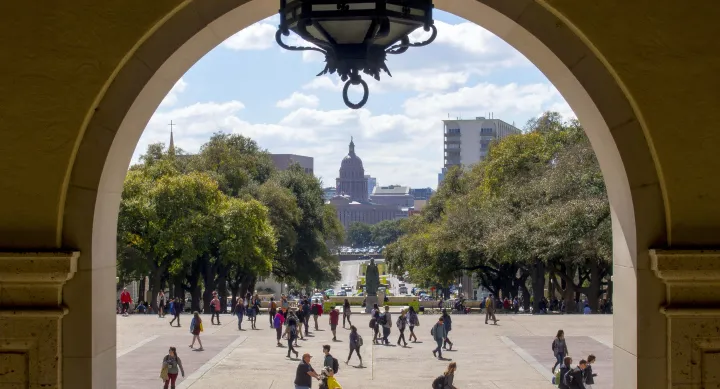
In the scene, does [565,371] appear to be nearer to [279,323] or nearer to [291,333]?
[291,333]

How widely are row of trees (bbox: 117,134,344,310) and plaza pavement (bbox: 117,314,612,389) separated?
1169 centimetres

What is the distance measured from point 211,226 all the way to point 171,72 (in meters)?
40.6

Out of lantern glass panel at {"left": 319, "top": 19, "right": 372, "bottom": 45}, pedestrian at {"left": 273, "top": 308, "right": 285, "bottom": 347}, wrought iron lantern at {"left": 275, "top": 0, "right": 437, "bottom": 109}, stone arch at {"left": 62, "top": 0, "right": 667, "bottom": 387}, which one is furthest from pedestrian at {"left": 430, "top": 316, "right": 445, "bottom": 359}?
lantern glass panel at {"left": 319, "top": 19, "right": 372, "bottom": 45}

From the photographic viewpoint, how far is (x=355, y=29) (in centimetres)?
506

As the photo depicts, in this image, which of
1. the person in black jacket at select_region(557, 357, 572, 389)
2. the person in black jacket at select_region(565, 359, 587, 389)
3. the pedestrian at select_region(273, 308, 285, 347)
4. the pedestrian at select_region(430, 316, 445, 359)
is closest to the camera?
the person in black jacket at select_region(565, 359, 587, 389)

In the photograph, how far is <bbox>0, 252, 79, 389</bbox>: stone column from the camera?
18.4ft

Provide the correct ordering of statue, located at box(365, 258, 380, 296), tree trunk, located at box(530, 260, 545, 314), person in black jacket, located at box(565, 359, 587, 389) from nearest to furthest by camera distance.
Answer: person in black jacket, located at box(565, 359, 587, 389) → statue, located at box(365, 258, 380, 296) → tree trunk, located at box(530, 260, 545, 314)

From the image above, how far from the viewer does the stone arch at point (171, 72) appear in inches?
227

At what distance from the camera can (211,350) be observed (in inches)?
990

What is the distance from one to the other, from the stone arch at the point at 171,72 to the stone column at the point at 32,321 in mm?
98

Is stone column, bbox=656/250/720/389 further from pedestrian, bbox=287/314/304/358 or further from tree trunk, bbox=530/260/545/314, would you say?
tree trunk, bbox=530/260/545/314

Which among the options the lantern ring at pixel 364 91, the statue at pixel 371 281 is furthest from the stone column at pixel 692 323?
the statue at pixel 371 281

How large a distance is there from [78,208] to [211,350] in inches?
783

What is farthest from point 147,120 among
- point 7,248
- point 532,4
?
point 532,4
